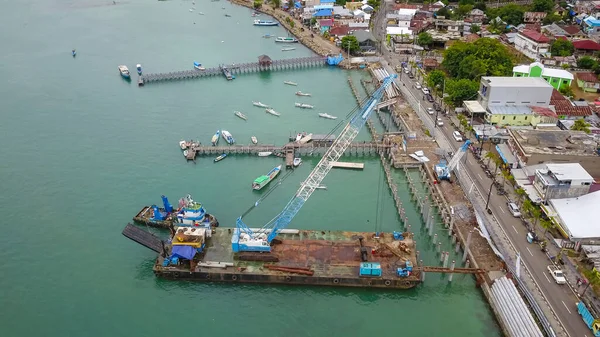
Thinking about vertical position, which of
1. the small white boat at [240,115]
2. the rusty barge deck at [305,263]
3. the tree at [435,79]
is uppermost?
the tree at [435,79]

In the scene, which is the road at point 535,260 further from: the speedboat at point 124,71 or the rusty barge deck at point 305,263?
the speedboat at point 124,71

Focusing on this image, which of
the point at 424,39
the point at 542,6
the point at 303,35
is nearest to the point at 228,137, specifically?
the point at 424,39

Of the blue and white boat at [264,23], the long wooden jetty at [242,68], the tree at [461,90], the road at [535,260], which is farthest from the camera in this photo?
the blue and white boat at [264,23]

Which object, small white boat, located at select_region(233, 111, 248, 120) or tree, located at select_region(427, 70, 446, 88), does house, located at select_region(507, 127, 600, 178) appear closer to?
tree, located at select_region(427, 70, 446, 88)

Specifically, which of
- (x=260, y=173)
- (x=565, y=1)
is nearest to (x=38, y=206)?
(x=260, y=173)

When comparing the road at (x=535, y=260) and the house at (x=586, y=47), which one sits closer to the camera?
the road at (x=535, y=260)

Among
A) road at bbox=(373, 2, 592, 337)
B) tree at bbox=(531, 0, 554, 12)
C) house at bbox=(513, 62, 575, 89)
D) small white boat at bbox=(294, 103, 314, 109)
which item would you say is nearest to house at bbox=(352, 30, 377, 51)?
small white boat at bbox=(294, 103, 314, 109)

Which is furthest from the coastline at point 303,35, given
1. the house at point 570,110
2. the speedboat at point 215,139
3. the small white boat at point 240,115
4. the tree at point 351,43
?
the house at point 570,110
